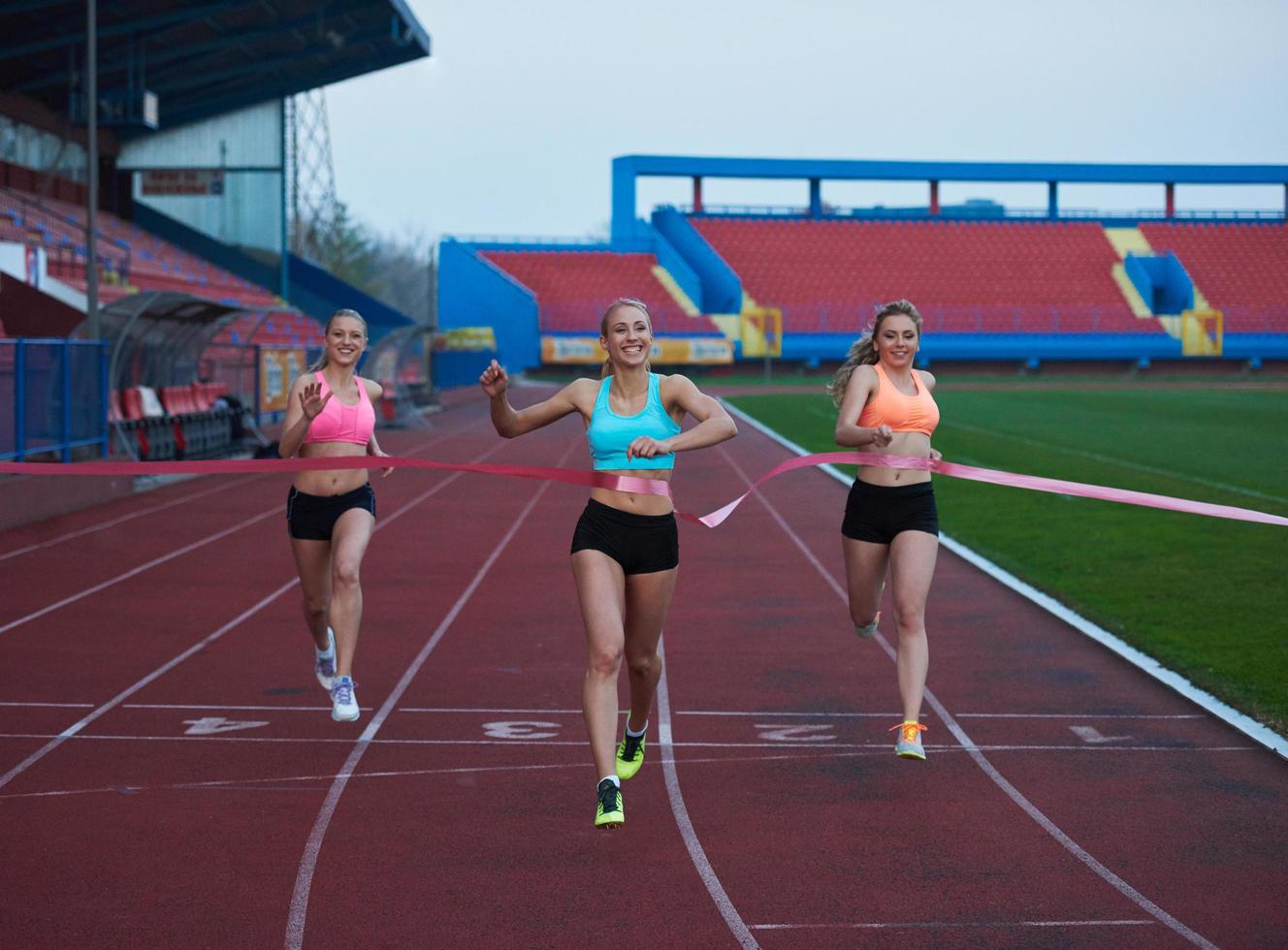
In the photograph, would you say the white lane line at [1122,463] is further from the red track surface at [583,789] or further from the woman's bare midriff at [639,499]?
the woman's bare midriff at [639,499]

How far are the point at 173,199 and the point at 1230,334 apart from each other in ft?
138

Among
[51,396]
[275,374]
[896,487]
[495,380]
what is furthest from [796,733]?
[275,374]

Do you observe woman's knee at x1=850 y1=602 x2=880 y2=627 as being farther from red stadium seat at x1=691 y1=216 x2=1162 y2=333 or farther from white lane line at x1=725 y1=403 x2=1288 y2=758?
red stadium seat at x1=691 y1=216 x2=1162 y2=333

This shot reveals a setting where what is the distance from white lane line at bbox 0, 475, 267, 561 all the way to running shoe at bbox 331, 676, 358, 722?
286 inches

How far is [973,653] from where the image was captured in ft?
32.0

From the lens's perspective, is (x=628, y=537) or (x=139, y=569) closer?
(x=628, y=537)

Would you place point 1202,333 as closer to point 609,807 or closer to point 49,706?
point 49,706

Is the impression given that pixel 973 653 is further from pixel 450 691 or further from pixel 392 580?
pixel 392 580

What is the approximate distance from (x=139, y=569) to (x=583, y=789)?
7.59m

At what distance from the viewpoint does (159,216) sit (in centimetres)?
4469

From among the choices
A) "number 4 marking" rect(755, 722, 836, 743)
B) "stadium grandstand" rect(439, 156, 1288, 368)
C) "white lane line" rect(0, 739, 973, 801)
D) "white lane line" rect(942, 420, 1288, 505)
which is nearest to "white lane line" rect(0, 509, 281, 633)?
"white lane line" rect(0, 739, 973, 801)

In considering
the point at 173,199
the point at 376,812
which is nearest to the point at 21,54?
the point at 173,199

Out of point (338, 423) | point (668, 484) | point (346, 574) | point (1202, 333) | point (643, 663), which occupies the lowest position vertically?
point (643, 663)

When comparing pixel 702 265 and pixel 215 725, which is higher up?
pixel 702 265
